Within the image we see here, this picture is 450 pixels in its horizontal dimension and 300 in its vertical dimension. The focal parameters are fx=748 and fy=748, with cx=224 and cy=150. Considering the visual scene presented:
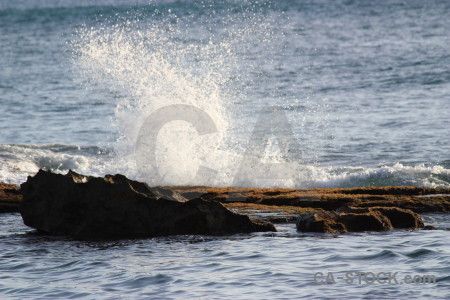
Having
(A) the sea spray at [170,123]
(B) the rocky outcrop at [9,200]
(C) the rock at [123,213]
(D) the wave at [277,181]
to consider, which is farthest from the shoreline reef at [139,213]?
(A) the sea spray at [170,123]

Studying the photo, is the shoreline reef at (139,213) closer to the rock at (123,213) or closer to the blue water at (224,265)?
the rock at (123,213)

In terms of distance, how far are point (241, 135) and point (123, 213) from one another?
11.0 m

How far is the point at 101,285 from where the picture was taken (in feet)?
24.2

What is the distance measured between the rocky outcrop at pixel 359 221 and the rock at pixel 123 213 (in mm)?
488

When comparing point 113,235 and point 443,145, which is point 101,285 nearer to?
point 113,235

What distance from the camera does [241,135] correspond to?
20.0 metres

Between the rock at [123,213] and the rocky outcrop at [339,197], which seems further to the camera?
the rocky outcrop at [339,197]

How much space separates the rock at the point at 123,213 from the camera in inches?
359

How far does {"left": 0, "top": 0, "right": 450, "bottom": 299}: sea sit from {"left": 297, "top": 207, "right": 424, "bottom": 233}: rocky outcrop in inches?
8.8

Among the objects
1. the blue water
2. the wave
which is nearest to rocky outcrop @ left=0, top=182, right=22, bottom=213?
the blue water

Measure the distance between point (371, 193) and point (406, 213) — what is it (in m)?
2.04

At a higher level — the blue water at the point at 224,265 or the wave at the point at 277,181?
the wave at the point at 277,181

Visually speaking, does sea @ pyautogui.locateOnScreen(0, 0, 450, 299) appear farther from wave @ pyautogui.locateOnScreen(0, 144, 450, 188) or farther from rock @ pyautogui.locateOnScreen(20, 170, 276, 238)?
rock @ pyautogui.locateOnScreen(20, 170, 276, 238)

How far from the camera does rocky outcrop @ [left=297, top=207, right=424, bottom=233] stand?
30.3 ft
